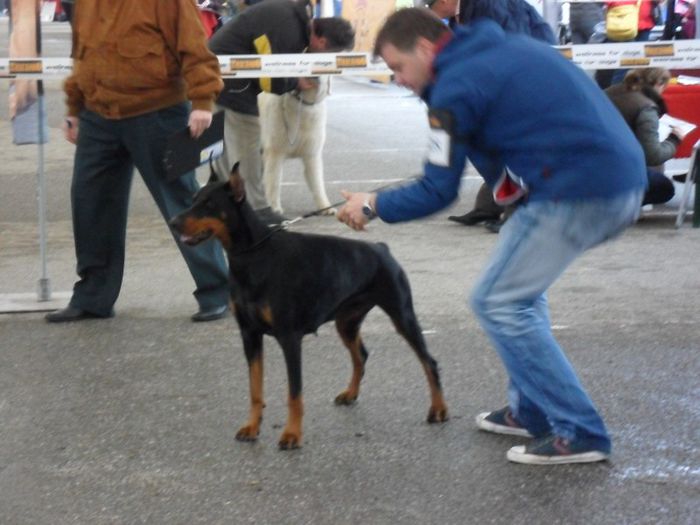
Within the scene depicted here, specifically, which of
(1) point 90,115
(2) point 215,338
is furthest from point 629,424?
(1) point 90,115

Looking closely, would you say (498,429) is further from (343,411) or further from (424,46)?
(424,46)

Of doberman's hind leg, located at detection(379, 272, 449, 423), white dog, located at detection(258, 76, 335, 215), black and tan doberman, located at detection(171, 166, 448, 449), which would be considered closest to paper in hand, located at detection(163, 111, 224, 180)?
black and tan doberman, located at detection(171, 166, 448, 449)

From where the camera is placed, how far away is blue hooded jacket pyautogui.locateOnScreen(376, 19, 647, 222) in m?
4.18

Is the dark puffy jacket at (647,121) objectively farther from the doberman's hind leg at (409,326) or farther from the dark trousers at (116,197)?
the doberman's hind leg at (409,326)

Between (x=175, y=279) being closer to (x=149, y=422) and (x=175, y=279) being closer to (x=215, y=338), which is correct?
(x=215, y=338)

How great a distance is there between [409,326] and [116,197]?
2348mm

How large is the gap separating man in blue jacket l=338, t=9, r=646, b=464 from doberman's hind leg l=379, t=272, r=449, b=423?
54 cm

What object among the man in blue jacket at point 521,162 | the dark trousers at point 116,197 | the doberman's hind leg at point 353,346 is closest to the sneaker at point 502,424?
the man in blue jacket at point 521,162

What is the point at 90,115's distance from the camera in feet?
21.3

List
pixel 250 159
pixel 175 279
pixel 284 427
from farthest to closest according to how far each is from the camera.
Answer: pixel 250 159, pixel 175 279, pixel 284 427

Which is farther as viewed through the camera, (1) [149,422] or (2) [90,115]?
(2) [90,115]

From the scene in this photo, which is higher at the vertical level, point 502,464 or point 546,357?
point 546,357

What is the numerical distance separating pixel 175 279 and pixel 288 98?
226cm

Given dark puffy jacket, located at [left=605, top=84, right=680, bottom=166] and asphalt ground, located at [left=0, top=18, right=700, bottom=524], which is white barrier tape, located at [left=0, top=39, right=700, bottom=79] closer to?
dark puffy jacket, located at [left=605, top=84, right=680, bottom=166]
